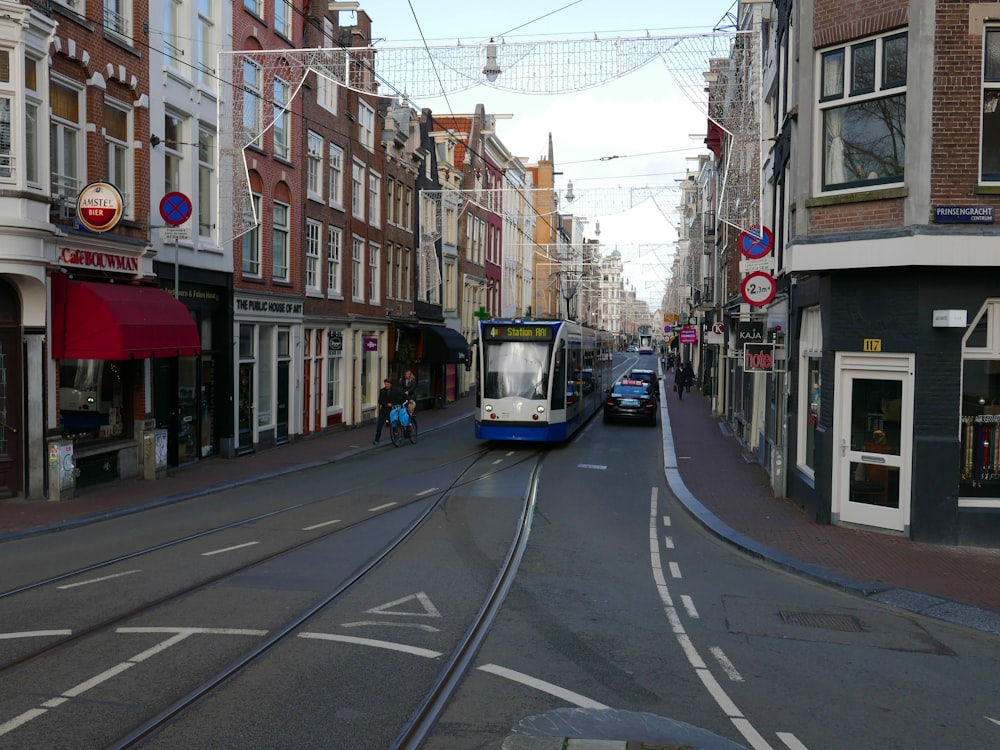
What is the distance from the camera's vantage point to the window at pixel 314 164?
27.5 meters

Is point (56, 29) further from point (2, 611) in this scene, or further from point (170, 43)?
point (2, 611)

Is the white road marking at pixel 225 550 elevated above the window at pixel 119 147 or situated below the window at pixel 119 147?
below

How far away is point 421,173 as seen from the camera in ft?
131

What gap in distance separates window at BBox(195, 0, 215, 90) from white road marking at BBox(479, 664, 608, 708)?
17.3 m

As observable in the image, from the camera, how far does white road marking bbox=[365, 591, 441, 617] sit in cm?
862

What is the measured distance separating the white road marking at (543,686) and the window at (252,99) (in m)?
18.1

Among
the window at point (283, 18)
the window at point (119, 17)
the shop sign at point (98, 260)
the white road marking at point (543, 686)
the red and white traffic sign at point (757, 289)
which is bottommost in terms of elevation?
the white road marking at point (543, 686)

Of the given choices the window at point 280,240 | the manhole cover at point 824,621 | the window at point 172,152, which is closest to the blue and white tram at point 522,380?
the window at point 280,240

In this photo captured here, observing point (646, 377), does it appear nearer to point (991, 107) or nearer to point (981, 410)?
point (981, 410)

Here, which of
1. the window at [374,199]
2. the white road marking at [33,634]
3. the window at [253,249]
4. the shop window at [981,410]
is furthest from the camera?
the window at [374,199]

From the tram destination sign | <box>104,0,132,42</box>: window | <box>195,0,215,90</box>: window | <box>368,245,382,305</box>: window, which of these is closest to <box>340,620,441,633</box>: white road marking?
<box>104,0,132,42</box>: window

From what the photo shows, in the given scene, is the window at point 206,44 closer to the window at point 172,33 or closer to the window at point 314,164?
the window at point 172,33

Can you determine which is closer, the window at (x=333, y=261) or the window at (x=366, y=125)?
the window at (x=333, y=261)

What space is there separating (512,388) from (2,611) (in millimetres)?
15932
